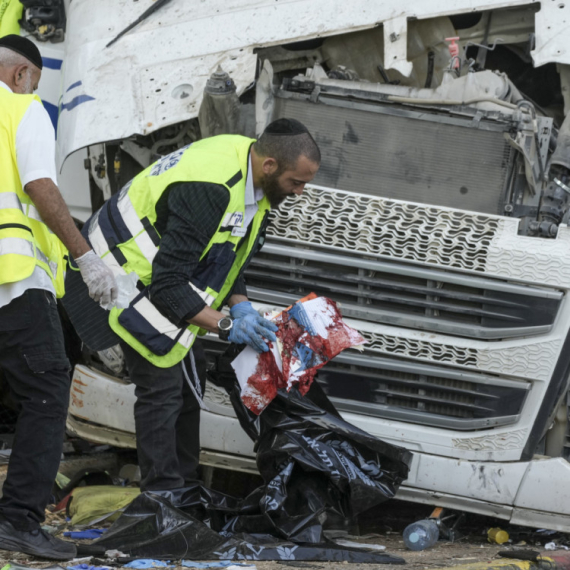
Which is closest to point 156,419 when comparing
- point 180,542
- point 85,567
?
point 180,542

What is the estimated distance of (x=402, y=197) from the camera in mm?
3906

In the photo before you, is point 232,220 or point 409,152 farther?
point 409,152

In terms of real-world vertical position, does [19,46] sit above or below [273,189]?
above

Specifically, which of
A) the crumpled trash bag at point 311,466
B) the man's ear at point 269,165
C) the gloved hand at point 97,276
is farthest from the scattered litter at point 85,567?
the man's ear at point 269,165

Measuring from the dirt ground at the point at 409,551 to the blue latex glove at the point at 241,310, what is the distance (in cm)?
90

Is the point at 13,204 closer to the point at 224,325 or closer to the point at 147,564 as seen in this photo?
the point at 224,325

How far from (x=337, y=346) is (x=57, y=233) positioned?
3.57 feet

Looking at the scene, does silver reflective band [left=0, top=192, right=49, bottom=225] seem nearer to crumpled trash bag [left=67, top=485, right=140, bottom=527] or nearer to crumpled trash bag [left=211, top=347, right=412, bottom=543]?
crumpled trash bag [left=211, top=347, right=412, bottom=543]

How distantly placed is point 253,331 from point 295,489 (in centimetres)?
66

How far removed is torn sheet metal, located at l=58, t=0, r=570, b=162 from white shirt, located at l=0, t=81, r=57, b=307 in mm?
1122

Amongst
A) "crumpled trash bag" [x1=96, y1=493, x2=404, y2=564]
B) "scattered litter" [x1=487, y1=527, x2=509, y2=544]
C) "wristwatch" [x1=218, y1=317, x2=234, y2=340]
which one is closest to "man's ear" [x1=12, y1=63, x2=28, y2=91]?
"wristwatch" [x1=218, y1=317, x2=234, y2=340]

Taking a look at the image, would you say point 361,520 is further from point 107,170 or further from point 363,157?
point 107,170

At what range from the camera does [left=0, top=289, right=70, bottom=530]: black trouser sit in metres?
2.87

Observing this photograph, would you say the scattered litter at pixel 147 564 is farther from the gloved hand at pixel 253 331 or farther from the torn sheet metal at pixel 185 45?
the torn sheet metal at pixel 185 45
